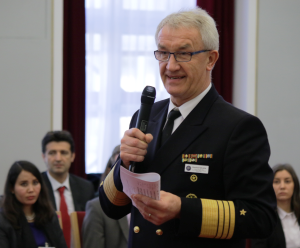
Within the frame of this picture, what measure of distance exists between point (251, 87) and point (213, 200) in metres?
4.04

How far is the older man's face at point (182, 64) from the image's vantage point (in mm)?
1515

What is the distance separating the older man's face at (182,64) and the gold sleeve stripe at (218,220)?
1.45 ft

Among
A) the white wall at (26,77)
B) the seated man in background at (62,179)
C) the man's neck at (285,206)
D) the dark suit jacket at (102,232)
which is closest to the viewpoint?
the dark suit jacket at (102,232)

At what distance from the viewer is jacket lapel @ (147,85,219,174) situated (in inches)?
58.2

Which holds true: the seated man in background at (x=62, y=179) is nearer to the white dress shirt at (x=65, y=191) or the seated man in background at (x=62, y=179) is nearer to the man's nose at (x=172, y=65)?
the white dress shirt at (x=65, y=191)

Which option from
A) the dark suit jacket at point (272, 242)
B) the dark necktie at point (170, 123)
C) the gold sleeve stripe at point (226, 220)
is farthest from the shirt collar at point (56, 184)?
the gold sleeve stripe at point (226, 220)

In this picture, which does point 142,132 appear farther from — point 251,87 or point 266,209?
point 251,87

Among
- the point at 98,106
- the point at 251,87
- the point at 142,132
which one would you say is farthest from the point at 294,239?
the point at 98,106

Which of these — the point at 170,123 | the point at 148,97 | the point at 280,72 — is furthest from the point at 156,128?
the point at 280,72

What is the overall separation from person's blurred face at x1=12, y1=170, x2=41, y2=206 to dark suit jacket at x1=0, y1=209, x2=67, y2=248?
17 cm

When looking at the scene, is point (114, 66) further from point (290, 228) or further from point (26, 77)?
point (290, 228)

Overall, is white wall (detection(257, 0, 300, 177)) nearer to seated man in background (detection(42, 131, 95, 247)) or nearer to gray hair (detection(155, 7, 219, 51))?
seated man in background (detection(42, 131, 95, 247))

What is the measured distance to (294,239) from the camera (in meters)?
3.48

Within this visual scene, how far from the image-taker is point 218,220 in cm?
136
